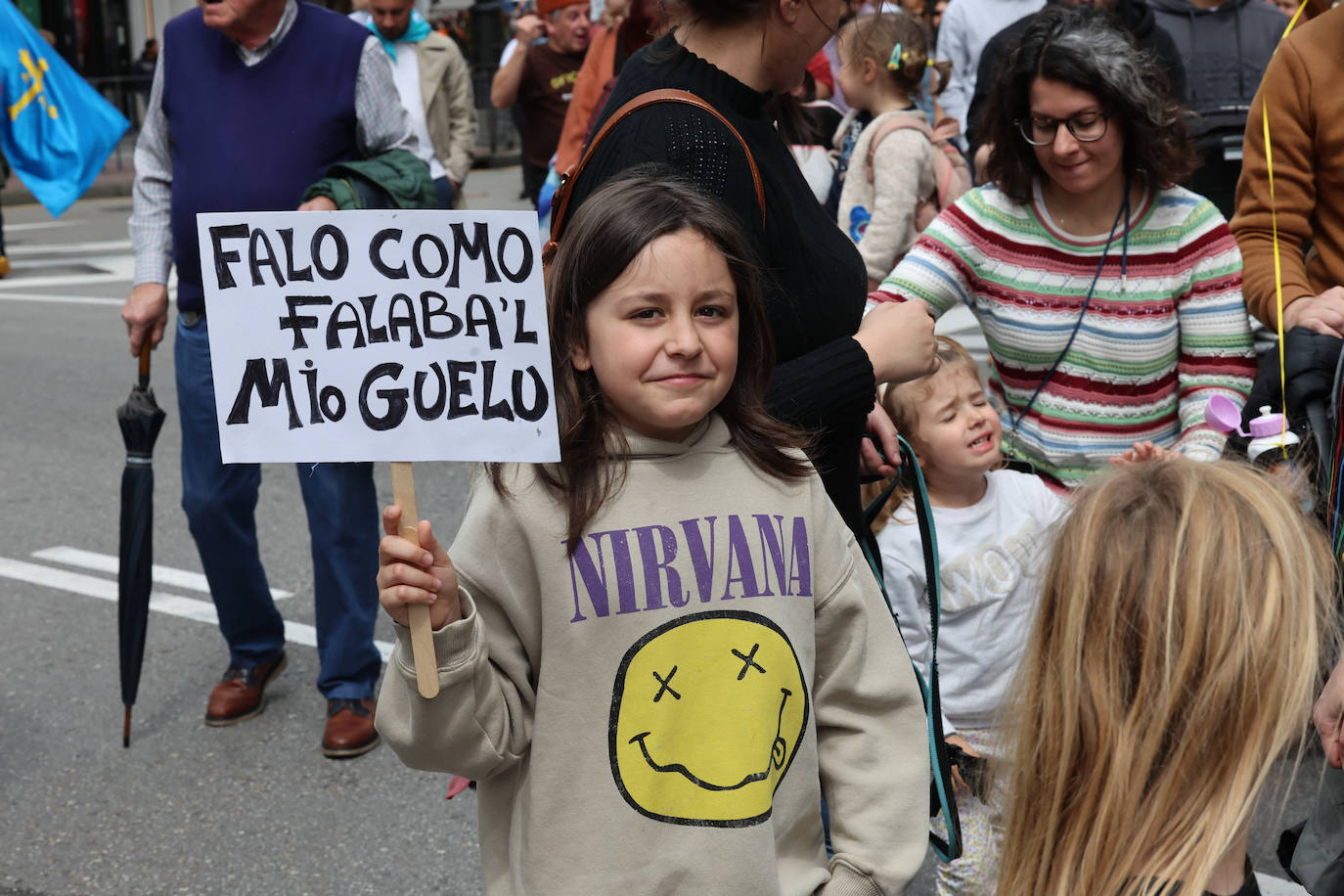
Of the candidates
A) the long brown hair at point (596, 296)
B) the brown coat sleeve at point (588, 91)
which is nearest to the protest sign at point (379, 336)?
the long brown hair at point (596, 296)

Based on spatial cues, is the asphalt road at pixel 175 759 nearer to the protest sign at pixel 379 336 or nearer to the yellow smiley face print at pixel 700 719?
the yellow smiley face print at pixel 700 719

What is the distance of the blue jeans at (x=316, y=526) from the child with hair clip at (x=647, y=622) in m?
2.11

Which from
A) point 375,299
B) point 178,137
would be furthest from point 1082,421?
point 178,137

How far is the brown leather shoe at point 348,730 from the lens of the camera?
405 centimetres

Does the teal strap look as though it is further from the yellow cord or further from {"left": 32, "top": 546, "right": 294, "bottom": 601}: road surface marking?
{"left": 32, "top": 546, "right": 294, "bottom": 601}: road surface marking

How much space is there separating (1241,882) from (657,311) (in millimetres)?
1061

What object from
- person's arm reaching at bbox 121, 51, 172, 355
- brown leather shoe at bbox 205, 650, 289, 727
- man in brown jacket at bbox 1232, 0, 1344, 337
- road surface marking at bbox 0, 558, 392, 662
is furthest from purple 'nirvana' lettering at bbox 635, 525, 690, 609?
road surface marking at bbox 0, 558, 392, 662

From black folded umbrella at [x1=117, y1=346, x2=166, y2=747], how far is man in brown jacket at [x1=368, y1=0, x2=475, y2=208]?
2.60m

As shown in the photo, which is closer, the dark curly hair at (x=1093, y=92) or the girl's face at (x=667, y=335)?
the girl's face at (x=667, y=335)

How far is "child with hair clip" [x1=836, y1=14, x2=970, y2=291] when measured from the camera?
5781 mm

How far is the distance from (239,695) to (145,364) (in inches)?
38.3

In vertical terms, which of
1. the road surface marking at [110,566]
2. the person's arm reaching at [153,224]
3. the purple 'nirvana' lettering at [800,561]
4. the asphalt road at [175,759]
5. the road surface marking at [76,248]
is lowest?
the road surface marking at [76,248]

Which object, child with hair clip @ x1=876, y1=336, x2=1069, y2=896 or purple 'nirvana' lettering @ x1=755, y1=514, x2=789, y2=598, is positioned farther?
child with hair clip @ x1=876, y1=336, x2=1069, y2=896

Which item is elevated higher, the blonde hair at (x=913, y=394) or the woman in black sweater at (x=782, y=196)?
the woman in black sweater at (x=782, y=196)
